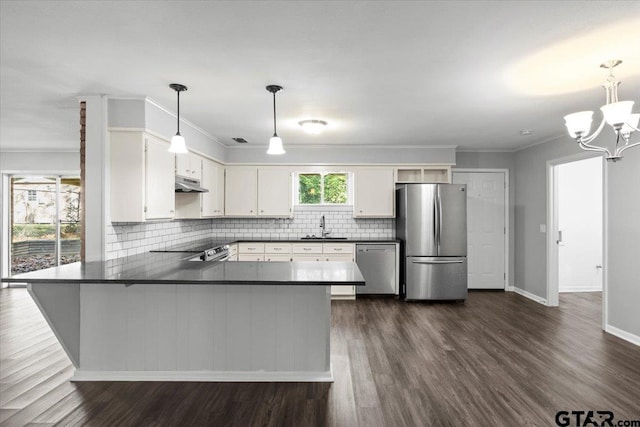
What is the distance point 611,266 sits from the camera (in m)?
3.87

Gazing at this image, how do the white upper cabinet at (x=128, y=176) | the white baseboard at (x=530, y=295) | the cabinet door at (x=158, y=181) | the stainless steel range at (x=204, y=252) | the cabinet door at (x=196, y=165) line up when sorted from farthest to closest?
the white baseboard at (x=530, y=295) → the cabinet door at (x=196, y=165) → the stainless steel range at (x=204, y=252) → the cabinet door at (x=158, y=181) → the white upper cabinet at (x=128, y=176)

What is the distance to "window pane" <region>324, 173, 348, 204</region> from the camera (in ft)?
19.6

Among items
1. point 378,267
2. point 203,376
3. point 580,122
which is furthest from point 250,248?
point 580,122

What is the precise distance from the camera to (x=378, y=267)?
209 inches

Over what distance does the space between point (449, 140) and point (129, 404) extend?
193 inches

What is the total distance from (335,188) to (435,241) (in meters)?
1.88

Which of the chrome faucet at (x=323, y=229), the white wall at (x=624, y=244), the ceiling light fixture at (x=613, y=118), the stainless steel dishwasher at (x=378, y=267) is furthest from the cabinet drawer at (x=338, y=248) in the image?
the ceiling light fixture at (x=613, y=118)

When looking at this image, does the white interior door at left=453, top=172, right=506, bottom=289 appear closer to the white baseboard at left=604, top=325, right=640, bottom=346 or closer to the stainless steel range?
the white baseboard at left=604, top=325, right=640, bottom=346

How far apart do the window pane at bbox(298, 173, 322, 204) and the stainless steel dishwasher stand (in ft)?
4.02

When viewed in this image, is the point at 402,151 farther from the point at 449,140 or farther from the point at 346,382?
the point at 346,382

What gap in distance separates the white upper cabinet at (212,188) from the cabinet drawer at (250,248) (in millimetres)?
625

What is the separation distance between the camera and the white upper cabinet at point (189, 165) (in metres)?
4.03

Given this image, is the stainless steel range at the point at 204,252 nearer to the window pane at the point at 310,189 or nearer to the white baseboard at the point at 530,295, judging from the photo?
the window pane at the point at 310,189

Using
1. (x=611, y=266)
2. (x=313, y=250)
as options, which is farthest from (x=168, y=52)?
(x=611, y=266)
